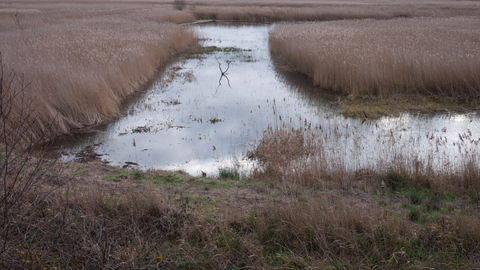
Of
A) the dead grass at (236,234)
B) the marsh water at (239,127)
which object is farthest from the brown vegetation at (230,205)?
the marsh water at (239,127)

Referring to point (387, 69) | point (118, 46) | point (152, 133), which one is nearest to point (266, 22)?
point (118, 46)

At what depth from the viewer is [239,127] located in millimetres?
8992

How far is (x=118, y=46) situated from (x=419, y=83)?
469 inches

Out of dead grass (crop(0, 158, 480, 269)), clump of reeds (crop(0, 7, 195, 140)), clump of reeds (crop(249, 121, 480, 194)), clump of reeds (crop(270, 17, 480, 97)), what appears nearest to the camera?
dead grass (crop(0, 158, 480, 269))

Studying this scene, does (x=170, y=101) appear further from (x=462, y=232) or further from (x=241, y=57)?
(x=462, y=232)

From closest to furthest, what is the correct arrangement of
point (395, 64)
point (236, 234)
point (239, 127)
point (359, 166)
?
point (236, 234) < point (359, 166) < point (239, 127) < point (395, 64)

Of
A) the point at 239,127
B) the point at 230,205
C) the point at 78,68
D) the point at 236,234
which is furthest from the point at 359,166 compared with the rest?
the point at 78,68

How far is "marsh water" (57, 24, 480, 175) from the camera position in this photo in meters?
6.98

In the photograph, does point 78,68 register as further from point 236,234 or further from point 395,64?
point 395,64

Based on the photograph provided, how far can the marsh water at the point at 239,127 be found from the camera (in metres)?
6.98

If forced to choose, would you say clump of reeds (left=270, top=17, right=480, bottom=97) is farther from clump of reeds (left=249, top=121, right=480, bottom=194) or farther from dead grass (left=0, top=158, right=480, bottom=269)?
dead grass (left=0, top=158, right=480, bottom=269)

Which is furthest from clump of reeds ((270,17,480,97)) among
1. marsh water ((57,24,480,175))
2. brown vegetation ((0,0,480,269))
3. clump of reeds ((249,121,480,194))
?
clump of reeds ((249,121,480,194))

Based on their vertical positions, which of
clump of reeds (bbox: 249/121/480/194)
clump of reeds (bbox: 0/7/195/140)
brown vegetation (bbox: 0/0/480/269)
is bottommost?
clump of reeds (bbox: 249/121/480/194)

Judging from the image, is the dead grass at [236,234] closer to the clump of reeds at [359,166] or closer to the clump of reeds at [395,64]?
the clump of reeds at [359,166]
